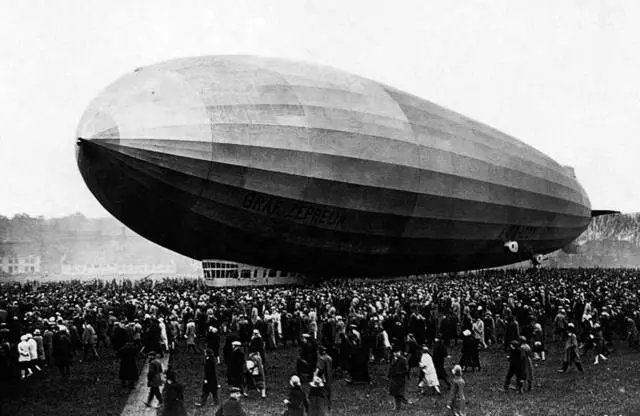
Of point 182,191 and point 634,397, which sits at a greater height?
point 182,191

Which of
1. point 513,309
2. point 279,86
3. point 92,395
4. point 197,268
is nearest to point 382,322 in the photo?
point 513,309

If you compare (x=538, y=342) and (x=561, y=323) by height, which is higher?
(x=561, y=323)

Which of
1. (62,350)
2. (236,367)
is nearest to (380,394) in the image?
(236,367)

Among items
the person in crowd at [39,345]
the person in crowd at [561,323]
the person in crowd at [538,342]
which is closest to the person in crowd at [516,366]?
the person in crowd at [538,342]

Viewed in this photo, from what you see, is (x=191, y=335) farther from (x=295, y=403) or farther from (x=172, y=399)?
(x=295, y=403)

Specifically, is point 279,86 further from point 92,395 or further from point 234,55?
point 92,395

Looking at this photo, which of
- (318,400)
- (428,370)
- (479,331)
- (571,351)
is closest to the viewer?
(318,400)

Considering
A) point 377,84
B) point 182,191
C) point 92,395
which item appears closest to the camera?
point 92,395
